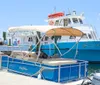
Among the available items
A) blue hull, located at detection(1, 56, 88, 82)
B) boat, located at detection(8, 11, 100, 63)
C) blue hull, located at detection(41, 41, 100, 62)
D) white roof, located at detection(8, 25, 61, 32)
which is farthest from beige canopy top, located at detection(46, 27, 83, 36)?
blue hull, located at detection(41, 41, 100, 62)

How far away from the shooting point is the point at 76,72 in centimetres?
897

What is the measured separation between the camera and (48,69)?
26.8 ft

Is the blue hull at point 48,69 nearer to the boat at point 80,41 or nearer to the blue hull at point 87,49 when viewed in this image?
the boat at point 80,41

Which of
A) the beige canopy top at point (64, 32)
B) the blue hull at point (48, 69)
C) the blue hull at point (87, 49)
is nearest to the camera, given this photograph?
the blue hull at point (48, 69)

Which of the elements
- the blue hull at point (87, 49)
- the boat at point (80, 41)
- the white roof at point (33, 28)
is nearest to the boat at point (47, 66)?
the white roof at point (33, 28)

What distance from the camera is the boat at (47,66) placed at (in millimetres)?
8164

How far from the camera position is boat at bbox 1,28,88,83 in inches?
321

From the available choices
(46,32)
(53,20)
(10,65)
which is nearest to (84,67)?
(46,32)

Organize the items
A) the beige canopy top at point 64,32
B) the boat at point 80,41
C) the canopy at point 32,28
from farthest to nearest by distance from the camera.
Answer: the boat at point 80,41
the beige canopy top at point 64,32
the canopy at point 32,28

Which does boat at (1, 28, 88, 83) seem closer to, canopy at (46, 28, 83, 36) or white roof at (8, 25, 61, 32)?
canopy at (46, 28, 83, 36)

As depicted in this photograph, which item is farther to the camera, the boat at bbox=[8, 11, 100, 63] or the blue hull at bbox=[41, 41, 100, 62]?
the boat at bbox=[8, 11, 100, 63]

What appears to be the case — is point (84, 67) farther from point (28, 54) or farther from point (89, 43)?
point (89, 43)

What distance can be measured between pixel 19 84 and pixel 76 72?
108 inches

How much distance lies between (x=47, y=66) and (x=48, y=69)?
0.42 ft
